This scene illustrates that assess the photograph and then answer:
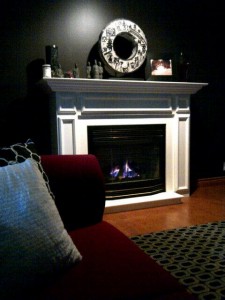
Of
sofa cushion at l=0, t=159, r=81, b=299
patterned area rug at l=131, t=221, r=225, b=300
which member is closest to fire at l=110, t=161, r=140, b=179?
patterned area rug at l=131, t=221, r=225, b=300

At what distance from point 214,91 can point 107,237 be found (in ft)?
10.4

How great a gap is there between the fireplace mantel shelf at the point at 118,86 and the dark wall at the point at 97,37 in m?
0.38

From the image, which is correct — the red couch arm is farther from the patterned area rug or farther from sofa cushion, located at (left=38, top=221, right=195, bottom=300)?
the patterned area rug

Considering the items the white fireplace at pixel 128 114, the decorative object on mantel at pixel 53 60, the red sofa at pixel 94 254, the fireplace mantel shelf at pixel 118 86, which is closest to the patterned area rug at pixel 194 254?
the red sofa at pixel 94 254

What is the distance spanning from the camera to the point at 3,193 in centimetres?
83

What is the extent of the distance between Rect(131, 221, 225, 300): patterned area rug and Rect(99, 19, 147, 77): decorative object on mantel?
174cm

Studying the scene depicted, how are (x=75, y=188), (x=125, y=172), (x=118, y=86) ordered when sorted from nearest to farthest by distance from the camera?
(x=75, y=188), (x=118, y=86), (x=125, y=172)

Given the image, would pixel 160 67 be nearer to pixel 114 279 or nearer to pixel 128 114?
pixel 128 114

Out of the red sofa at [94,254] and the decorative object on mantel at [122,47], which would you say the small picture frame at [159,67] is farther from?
the red sofa at [94,254]

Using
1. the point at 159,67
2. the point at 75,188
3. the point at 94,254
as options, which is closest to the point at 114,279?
the point at 94,254

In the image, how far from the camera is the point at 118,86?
2754mm

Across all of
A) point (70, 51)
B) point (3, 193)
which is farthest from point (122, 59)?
point (3, 193)

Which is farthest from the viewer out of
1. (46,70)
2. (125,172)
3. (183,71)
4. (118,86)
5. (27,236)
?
(183,71)

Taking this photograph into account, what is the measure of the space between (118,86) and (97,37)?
74cm
